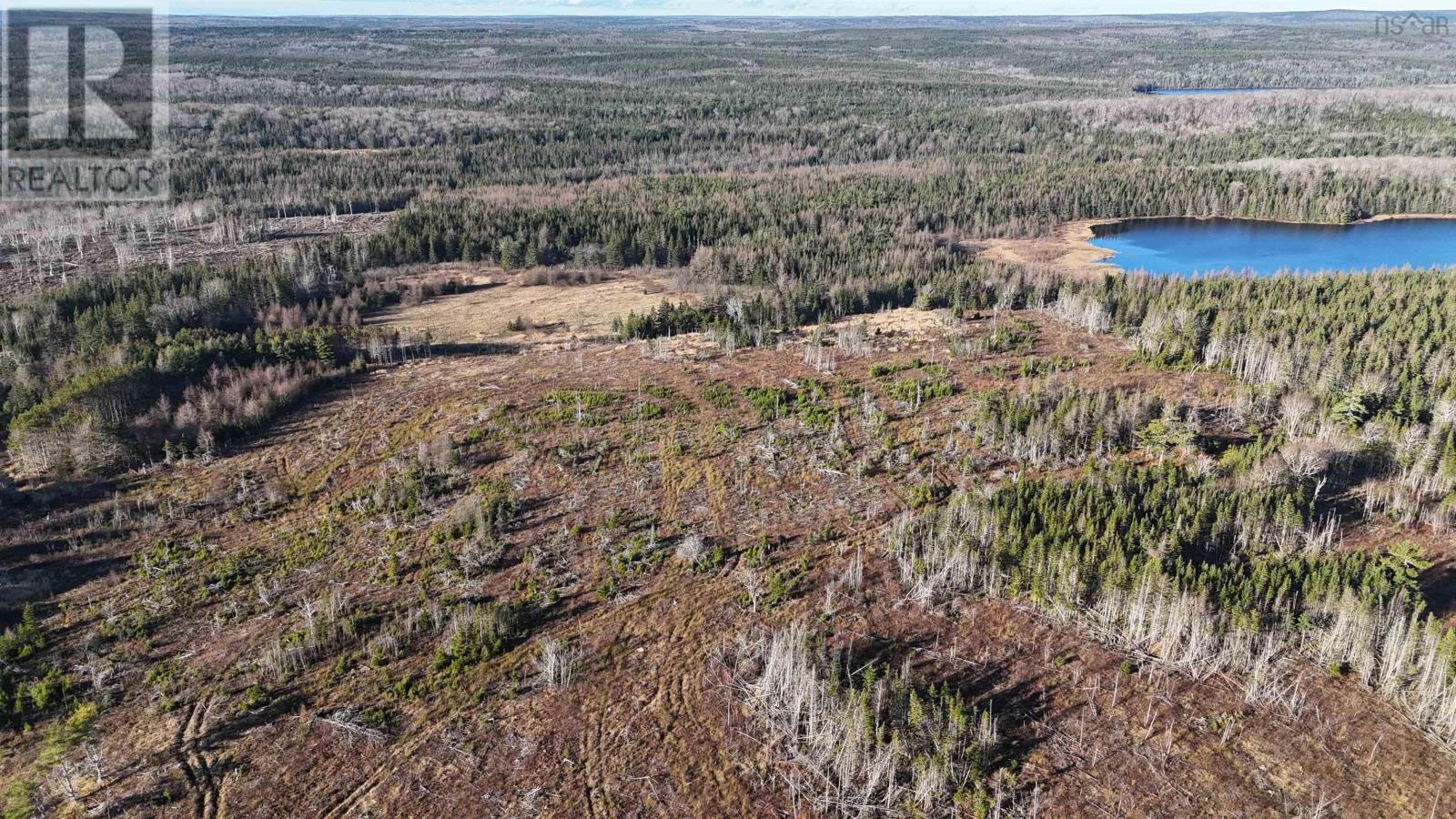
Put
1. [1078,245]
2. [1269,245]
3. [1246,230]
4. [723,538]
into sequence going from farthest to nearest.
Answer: [1246,230]
[1269,245]
[1078,245]
[723,538]

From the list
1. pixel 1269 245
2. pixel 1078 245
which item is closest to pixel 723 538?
pixel 1078 245

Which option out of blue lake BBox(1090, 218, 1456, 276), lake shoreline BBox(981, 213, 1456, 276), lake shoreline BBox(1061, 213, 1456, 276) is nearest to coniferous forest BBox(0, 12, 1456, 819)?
lake shoreline BBox(981, 213, 1456, 276)

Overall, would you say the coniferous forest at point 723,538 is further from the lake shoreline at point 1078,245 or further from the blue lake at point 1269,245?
the blue lake at point 1269,245

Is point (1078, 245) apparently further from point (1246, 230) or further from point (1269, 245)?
point (1246, 230)

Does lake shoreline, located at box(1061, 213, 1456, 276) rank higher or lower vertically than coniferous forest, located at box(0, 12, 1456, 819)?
higher

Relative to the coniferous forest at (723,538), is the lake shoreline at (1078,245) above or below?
above

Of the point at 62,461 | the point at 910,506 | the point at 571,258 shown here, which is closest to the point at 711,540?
the point at 910,506

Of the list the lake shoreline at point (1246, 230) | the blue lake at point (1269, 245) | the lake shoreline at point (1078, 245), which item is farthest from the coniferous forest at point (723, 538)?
the blue lake at point (1269, 245)

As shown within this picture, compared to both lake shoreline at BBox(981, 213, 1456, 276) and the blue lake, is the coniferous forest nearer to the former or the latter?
lake shoreline at BBox(981, 213, 1456, 276)

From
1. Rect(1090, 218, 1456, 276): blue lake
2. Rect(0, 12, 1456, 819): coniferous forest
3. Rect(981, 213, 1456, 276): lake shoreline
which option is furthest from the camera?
Rect(1090, 218, 1456, 276): blue lake
